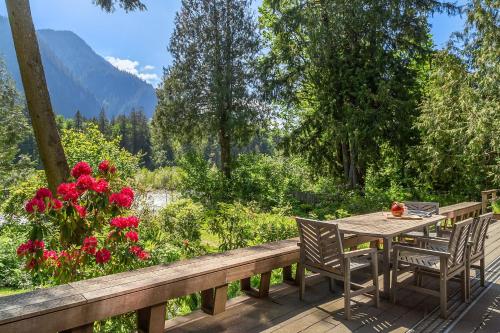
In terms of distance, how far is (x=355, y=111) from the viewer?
12.8 meters

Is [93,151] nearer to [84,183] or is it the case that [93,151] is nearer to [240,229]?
[240,229]

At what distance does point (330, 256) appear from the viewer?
329cm

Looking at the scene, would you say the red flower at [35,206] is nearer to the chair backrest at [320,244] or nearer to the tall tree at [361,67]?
the chair backrest at [320,244]

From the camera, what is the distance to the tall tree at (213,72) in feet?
53.7

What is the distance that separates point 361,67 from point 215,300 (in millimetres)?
12293

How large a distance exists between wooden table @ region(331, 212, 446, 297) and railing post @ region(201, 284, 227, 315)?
1.39 metres

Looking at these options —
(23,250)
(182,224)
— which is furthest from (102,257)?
(182,224)

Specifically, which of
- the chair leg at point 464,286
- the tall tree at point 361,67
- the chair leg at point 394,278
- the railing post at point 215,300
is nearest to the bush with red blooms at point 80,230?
the railing post at point 215,300

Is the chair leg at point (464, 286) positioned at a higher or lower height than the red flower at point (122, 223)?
lower

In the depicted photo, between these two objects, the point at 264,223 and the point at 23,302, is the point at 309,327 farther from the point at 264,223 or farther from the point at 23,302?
the point at 264,223

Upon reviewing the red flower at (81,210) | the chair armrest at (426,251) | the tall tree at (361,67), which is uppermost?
the tall tree at (361,67)

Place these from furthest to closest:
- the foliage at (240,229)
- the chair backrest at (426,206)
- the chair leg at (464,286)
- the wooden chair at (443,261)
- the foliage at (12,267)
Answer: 1. the chair backrest at (426,206)
2. the foliage at (12,267)
3. the foliage at (240,229)
4. the chair leg at (464,286)
5. the wooden chair at (443,261)

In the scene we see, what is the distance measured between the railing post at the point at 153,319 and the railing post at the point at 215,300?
0.55m

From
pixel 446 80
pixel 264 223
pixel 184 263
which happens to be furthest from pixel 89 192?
pixel 446 80
